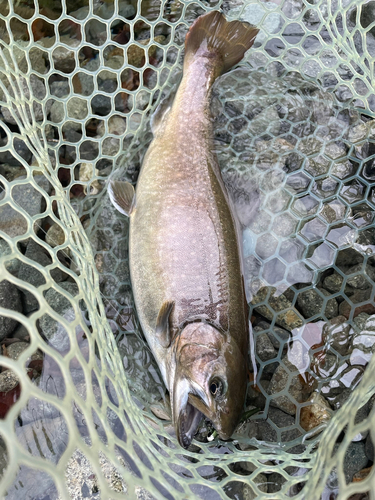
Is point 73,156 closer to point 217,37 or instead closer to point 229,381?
point 217,37

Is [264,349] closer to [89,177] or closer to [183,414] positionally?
[183,414]

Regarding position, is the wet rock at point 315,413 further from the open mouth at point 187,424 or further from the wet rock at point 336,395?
the open mouth at point 187,424

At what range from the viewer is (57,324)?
296 cm

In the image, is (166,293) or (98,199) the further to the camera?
(98,199)

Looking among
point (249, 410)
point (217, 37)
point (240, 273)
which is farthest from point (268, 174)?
point (249, 410)

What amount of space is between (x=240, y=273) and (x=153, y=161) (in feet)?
3.32

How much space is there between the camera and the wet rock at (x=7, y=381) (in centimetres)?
282

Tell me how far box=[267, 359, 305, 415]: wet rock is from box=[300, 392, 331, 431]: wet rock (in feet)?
0.23

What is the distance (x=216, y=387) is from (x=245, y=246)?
1.10 metres

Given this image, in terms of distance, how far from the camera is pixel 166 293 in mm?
2604

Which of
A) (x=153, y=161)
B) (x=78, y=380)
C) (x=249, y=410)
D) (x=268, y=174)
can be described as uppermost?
(x=268, y=174)

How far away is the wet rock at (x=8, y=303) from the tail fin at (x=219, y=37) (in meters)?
2.16

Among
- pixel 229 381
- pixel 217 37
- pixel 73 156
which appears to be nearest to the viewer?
pixel 229 381

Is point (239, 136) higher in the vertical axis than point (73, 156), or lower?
higher
